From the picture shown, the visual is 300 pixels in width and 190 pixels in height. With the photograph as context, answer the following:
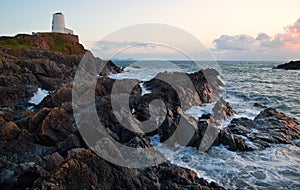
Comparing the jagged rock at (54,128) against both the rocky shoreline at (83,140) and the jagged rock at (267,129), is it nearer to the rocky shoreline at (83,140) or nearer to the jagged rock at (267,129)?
the rocky shoreline at (83,140)

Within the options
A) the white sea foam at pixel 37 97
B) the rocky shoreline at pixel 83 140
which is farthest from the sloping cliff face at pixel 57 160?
the white sea foam at pixel 37 97

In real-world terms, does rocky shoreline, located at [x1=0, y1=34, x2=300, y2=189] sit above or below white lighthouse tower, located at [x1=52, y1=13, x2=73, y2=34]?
below

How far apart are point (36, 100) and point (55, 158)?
14102 mm

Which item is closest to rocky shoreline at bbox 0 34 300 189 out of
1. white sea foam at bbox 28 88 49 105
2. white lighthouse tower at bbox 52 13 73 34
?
white sea foam at bbox 28 88 49 105

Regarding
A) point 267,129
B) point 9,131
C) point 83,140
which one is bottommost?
point 267,129

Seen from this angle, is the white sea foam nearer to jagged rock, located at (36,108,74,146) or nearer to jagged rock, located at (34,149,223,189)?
jagged rock, located at (36,108,74,146)

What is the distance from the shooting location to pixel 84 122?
11.7m

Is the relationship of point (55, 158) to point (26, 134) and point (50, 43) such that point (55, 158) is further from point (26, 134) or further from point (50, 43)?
point (50, 43)

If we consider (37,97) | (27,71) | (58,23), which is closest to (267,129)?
(37,97)

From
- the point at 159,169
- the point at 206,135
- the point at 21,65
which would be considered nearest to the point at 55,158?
the point at 159,169

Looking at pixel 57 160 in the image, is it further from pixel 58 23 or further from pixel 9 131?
pixel 58 23

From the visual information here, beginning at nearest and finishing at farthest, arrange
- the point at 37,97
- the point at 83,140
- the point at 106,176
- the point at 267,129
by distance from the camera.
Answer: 1. the point at 106,176
2. the point at 83,140
3. the point at 267,129
4. the point at 37,97

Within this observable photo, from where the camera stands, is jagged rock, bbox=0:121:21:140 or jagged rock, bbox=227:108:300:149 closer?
jagged rock, bbox=0:121:21:140

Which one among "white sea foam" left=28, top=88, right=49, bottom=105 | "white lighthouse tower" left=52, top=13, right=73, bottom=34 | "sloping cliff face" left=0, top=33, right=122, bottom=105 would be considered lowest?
"white sea foam" left=28, top=88, right=49, bottom=105
